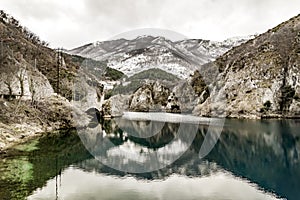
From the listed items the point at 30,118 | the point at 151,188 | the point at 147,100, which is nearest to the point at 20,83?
the point at 30,118

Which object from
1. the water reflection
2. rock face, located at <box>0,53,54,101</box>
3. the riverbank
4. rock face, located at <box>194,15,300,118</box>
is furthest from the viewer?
rock face, located at <box>194,15,300,118</box>

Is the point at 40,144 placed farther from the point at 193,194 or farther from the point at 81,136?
the point at 193,194

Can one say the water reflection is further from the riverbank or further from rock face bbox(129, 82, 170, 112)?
rock face bbox(129, 82, 170, 112)

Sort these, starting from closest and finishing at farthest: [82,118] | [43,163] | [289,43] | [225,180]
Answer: [225,180], [43,163], [82,118], [289,43]

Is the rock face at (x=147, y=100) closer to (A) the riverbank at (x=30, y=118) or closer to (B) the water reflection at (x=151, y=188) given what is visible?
(A) the riverbank at (x=30, y=118)

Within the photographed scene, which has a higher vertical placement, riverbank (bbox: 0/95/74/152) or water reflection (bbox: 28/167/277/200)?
riverbank (bbox: 0/95/74/152)

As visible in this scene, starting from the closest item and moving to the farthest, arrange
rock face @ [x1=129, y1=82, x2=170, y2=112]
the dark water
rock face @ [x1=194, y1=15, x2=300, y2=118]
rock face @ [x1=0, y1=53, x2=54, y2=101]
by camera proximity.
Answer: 1. the dark water
2. rock face @ [x1=0, y1=53, x2=54, y2=101]
3. rock face @ [x1=194, y1=15, x2=300, y2=118]
4. rock face @ [x1=129, y1=82, x2=170, y2=112]

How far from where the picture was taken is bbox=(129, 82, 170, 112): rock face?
7318 inches

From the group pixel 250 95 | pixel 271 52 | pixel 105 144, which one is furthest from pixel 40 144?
pixel 271 52

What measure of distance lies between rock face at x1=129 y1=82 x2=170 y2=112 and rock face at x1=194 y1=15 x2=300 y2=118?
1939 inches

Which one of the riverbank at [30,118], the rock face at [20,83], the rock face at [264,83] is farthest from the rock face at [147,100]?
the riverbank at [30,118]

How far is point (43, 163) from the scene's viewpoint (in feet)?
135

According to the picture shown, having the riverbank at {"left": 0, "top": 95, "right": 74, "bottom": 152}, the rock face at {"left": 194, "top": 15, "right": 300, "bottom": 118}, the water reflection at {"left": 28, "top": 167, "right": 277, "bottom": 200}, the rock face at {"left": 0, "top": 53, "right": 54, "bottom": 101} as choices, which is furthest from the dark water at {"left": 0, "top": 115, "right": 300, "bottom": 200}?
the rock face at {"left": 194, "top": 15, "right": 300, "bottom": 118}

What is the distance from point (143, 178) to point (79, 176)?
6685 millimetres
